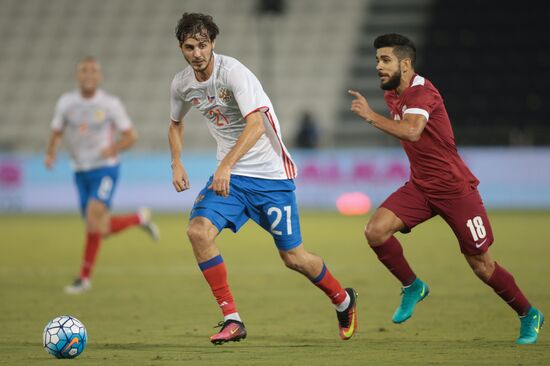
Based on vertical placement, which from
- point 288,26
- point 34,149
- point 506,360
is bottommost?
point 34,149

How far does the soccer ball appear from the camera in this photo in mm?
6258

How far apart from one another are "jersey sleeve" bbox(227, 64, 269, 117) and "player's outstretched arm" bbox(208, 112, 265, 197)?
0.18ft

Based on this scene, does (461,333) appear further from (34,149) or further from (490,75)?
(490,75)

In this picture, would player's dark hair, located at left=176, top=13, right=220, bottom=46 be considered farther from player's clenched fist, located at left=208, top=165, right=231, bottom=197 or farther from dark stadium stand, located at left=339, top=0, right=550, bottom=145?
dark stadium stand, located at left=339, top=0, right=550, bottom=145

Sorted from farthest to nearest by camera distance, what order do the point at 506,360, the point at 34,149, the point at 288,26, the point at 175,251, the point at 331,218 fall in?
the point at 288,26 → the point at 34,149 → the point at 331,218 → the point at 175,251 → the point at 506,360

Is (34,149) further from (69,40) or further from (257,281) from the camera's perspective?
(257,281)

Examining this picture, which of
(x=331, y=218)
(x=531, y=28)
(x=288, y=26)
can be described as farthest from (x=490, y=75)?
(x=331, y=218)

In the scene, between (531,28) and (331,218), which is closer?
(331,218)

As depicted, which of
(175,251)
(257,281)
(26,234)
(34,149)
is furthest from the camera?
(34,149)

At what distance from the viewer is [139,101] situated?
93.7ft

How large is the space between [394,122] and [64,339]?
8.35ft

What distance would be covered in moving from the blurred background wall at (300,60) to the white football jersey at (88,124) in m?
10.8

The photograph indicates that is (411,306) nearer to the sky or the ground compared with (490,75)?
nearer to the sky

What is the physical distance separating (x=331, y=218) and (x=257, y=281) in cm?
885
